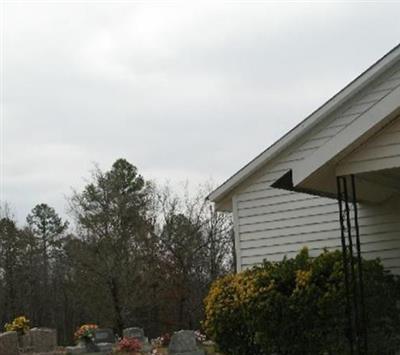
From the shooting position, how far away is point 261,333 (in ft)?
37.3

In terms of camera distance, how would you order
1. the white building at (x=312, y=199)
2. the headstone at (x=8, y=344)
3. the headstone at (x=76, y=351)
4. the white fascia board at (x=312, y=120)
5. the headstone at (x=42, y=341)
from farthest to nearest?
1. the headstone at (x=42, y=341)
2. the headstone at (x=76, y=351)
3. the headstone at (x=8, y=344)
4. the white fascia board at (x=312, y=120)
5. the white building at (x=312, y=199)

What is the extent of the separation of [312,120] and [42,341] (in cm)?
1977

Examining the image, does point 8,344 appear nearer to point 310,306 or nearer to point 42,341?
point 42,341

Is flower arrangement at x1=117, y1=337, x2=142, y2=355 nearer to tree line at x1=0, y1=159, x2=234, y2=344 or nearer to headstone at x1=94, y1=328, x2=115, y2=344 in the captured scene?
headstone at x1=94, y1=328, x2=115, y2=344

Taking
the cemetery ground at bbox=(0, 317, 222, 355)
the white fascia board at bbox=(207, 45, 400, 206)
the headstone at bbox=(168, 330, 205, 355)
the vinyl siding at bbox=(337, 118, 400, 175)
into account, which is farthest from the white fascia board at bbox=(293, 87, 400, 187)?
the headstone at bbox=(168, 330, 205, 355)

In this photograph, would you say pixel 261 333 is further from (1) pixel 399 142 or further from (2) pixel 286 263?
(1) pixel 399 142

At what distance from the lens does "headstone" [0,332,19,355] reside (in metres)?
24.7

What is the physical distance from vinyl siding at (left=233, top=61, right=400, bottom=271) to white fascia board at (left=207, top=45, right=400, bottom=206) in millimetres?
134

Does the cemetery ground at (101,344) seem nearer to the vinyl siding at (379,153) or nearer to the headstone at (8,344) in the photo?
the headstone at (8,344)

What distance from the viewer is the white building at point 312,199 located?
11.1m

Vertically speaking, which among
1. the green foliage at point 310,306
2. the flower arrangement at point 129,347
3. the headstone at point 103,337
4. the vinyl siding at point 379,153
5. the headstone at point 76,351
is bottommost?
the headstone at point 76,351

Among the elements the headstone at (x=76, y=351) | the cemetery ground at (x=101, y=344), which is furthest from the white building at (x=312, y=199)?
the headstone at (x=76, y=351)

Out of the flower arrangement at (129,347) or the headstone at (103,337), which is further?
the headstone at (103,337)

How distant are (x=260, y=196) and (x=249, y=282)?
2.40 metres
